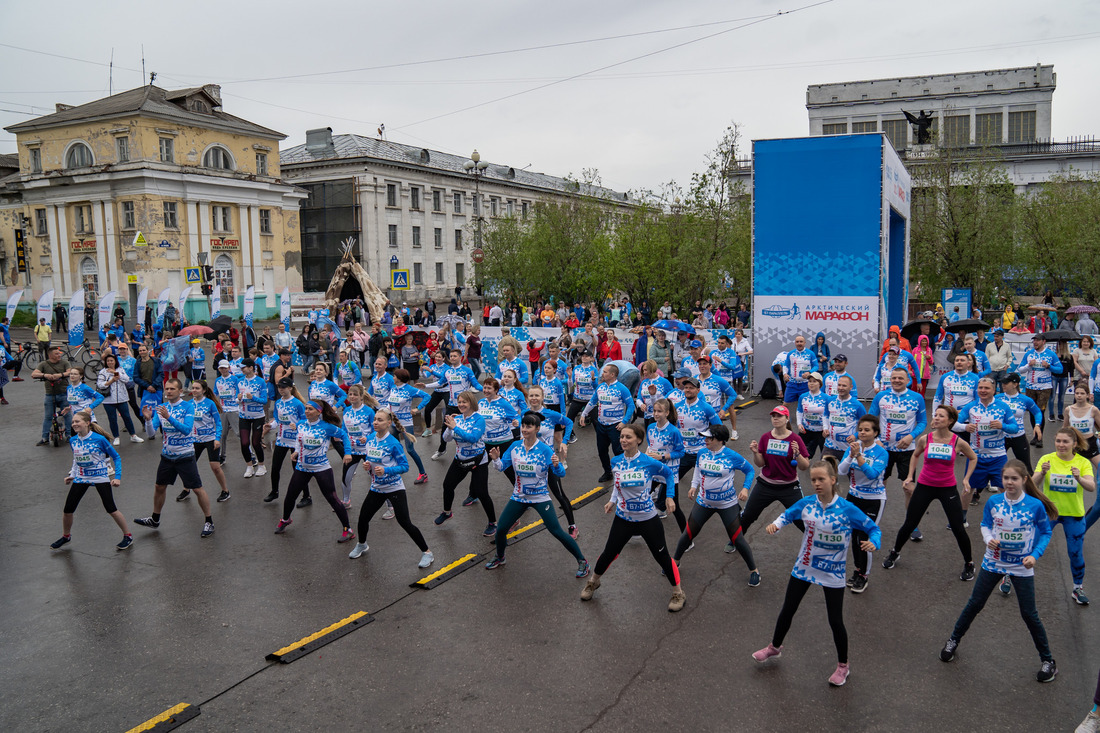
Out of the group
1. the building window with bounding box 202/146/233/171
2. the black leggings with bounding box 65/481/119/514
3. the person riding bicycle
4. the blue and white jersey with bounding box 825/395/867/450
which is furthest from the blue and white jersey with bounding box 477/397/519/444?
the building window with bounding box 202/146/233/171

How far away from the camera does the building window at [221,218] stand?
46.5 m

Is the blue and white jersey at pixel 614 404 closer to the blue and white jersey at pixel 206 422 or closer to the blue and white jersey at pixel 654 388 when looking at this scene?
the blue and white jersey at pixel 654 388

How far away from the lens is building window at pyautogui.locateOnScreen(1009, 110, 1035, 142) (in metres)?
57.8

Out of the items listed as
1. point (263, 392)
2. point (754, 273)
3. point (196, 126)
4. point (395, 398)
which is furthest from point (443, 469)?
point (196, 126)

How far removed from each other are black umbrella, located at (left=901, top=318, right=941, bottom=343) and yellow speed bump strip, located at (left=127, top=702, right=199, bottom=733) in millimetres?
17347

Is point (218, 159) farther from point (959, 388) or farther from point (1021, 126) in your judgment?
point (1021, 126)

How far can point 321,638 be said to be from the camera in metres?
7.28

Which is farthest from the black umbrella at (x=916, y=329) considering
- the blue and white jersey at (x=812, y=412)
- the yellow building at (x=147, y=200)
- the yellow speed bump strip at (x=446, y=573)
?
the yellow building at (x=147, y=200)

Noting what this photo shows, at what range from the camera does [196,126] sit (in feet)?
148

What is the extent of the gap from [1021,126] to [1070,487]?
60949 mm

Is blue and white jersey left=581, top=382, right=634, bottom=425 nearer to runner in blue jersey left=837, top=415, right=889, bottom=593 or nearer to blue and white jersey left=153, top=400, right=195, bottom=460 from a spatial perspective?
runner in blue jersey left=837, top=415, right=889, bottom=593

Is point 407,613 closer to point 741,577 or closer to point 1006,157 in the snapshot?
point 741,577

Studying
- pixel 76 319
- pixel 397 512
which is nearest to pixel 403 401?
pixel 397 512

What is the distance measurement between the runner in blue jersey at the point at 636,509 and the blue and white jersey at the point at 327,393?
17.9 ft
